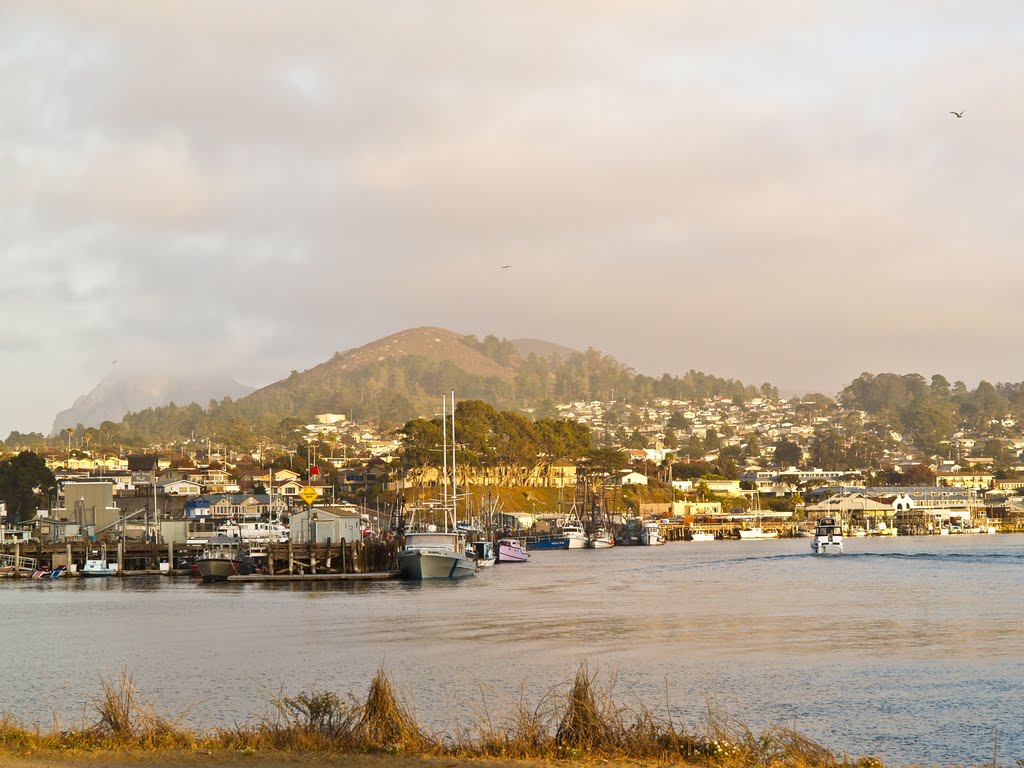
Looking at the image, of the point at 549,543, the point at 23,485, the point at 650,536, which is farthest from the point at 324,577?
the point at 650,536

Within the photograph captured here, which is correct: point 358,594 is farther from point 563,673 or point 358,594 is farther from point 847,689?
point 847,689

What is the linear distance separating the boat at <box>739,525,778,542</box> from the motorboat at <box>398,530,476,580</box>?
106140 mm

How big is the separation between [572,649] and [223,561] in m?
48.9

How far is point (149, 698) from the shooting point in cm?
3119

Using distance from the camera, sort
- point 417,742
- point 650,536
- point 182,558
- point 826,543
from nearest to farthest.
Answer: point 417,742
point 182,558
point 826,543
point 650,536

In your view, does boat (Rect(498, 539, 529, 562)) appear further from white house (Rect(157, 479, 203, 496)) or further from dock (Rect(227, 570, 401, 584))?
white house (Rect(157, 479, 203, 496))

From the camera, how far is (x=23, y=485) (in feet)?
458

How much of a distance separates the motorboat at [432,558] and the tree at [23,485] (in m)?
74.1

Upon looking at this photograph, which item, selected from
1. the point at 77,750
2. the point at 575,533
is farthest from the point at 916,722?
the point at 575,533

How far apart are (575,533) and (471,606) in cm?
9220

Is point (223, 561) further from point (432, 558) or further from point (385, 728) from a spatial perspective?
point (385, 728)

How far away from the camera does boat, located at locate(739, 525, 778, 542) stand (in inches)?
7279

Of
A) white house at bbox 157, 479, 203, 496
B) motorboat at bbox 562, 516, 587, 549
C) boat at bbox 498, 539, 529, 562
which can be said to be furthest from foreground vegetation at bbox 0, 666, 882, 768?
white house at bbox 157, 479, 203, 496

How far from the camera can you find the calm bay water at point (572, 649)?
92.5 ft
